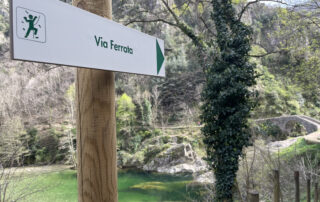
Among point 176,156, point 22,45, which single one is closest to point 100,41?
point 22,45

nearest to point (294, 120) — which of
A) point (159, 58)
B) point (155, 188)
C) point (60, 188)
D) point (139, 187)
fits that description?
point (155, 188)

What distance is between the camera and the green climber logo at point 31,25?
76 centimetres

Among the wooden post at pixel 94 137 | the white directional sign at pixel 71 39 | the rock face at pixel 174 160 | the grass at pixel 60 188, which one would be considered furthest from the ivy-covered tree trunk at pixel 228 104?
the rock face at pixel 174 160

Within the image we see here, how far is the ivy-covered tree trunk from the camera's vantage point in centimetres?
620

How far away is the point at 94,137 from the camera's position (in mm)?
1068

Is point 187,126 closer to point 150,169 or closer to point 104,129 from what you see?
point 150,169

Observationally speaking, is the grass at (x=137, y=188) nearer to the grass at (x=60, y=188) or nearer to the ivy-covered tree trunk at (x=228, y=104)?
the grass at (x=60, y=188)

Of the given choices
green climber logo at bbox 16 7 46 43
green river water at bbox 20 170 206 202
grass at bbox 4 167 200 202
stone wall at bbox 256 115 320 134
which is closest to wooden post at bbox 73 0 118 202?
green climber logo at bbox 16 7 46 43

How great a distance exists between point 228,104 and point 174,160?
36.3ft

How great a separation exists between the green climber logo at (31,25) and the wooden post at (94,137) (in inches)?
11.7

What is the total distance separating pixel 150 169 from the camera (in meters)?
16.8

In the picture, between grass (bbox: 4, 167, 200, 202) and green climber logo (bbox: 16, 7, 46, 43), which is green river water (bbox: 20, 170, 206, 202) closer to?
grass (bbox: 4, 167, 200, 202)

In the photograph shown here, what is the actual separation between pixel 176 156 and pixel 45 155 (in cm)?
965

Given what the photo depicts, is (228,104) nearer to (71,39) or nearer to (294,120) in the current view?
(71,39)
